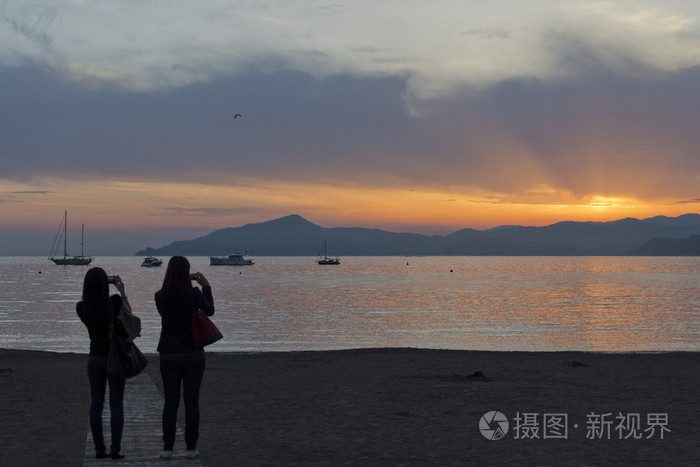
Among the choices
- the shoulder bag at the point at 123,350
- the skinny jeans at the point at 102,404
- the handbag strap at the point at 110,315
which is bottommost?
the skinny jeans at the point at 102,404

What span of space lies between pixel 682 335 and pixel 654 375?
2768 centimetres

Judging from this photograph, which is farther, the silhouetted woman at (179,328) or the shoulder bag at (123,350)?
the shoulder bag at (123,350)

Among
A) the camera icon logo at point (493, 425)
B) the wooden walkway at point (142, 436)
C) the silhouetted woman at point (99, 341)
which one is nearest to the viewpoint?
the silhouetted woman at point (99, 341)

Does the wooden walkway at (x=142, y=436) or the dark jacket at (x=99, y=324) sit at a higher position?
the dark jacket at (x=99, y=324)

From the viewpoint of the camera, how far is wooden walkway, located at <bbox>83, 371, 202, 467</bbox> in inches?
334

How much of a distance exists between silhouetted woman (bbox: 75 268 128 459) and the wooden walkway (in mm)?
270

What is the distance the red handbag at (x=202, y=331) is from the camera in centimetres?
809

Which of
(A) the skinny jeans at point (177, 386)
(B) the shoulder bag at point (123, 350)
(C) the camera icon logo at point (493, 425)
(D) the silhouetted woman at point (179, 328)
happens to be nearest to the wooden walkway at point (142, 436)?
(A) the skinny jeans at point (177, 386)

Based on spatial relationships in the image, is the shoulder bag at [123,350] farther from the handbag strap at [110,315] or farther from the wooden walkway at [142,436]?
the wooden walkway at [142,436]

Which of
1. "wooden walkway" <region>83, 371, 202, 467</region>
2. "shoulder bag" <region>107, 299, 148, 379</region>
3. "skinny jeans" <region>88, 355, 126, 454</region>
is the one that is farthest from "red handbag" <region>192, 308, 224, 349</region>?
"wooden walkway" <region>83, 371, 202, 467</region>

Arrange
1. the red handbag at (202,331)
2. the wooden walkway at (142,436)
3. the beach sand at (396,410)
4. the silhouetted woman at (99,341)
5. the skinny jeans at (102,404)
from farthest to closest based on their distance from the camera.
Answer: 1. the beach sand at (396,410)
2. the wooden walkway at (142,436)
3. the skinny jeans at (102,404)
4. the silhouetted woman at (99,341)
5. the red handbag at (202,331)

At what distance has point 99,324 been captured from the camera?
8281 mm

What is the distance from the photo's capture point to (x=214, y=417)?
12.2 m

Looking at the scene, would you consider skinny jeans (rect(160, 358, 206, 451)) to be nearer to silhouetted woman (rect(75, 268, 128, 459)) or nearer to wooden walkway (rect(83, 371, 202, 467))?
wooden walkway (rect(83, 371, 202, 467))
